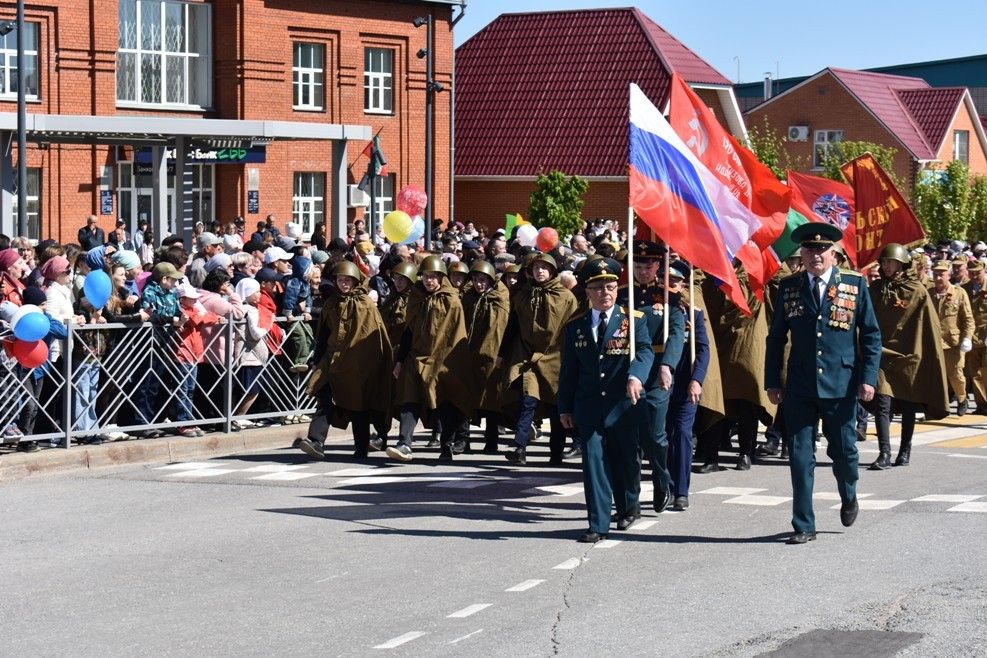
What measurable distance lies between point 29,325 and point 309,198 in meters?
30.5

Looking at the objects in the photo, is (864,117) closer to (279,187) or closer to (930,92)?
(930,92)

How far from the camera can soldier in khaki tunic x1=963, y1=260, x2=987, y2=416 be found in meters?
19.5

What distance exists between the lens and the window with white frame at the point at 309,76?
4272 cm

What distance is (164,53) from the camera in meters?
40.0

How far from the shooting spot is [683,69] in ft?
171

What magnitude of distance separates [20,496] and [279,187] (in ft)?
97.8

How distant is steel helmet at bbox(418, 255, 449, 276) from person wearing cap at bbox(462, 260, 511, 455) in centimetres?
30

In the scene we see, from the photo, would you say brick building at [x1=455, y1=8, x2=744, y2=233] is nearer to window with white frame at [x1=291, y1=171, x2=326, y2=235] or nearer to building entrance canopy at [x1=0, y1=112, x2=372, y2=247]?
window with white frame at [x1=291, y1=171, x2=326, y2=235]

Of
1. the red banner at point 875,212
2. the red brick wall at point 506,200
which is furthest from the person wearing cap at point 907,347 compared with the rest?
the red brick wall at point 506,200

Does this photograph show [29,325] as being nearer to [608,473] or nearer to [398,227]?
[608,473]

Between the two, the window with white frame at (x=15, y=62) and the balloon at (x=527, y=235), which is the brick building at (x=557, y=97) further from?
the balloon at (x=527, y=235)

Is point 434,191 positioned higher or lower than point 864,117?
lower

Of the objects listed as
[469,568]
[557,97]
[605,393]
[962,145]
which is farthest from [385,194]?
[469,568]

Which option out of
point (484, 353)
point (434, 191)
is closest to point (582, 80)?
point (434, 191)
